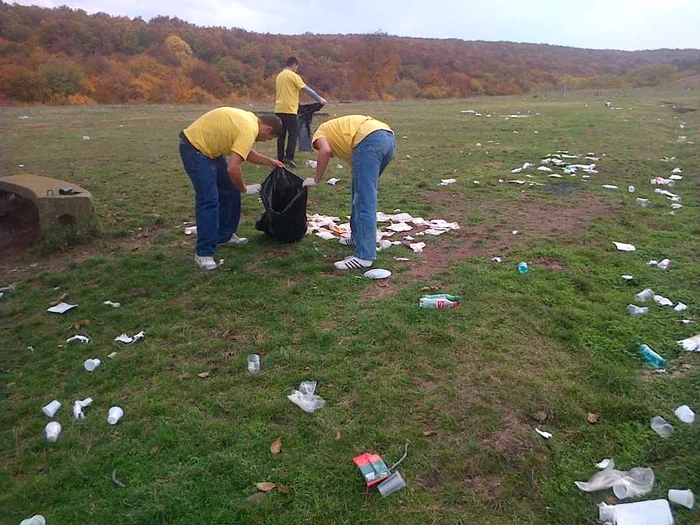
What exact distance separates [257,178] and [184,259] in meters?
3.53

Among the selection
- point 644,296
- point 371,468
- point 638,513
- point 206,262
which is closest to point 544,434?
point 638,513

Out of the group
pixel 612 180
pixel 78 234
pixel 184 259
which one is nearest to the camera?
pixel 184 259

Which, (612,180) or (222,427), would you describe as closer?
(222,427)

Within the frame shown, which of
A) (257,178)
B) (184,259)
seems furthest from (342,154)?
(257,178)

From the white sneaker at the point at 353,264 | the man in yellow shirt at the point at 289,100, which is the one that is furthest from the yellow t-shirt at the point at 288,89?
the white sneaker at the point at 353,264

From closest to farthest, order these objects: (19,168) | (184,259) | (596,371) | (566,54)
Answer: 1. (596,371)
2. (184,259)
3. (19,168)
4. (566,54)

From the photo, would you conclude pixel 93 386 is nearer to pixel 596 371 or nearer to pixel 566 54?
pixel 596 371

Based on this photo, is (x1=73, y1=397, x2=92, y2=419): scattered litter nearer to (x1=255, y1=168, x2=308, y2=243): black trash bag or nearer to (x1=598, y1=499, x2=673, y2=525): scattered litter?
(x1=255, y1=168, x2=308, y2=243): black trash bag

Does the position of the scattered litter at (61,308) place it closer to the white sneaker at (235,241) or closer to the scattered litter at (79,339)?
the scattered litter at (79,339)

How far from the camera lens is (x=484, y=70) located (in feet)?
171

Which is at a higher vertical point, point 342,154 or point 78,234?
point 342,154

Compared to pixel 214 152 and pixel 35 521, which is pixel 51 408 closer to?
pixel 35 521

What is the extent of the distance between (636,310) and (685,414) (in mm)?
1187

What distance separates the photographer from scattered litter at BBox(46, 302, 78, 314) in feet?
13.6
